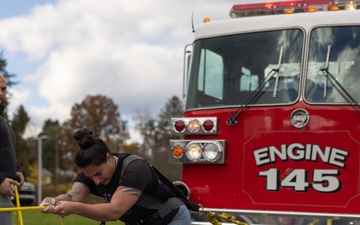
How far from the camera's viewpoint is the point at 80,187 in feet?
14.5

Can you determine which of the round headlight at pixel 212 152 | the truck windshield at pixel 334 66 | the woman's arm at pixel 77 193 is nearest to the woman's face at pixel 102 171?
the woman's arm at pixel 77 193

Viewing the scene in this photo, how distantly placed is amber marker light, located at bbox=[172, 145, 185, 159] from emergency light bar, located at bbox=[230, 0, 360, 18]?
1.58 metres

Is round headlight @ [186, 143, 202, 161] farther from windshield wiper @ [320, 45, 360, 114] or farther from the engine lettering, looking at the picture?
windshield wiper @ [320, 45, 360, 114]

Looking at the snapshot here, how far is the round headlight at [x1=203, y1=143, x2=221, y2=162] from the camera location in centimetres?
656

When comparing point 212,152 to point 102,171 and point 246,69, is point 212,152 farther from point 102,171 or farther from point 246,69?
point 102,171

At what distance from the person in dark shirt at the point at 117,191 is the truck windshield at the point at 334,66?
2474mm

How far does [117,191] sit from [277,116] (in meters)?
2.81

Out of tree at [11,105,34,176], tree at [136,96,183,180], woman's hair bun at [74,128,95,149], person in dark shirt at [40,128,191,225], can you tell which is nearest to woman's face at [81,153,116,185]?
person in dark shirt at [40,128,191,225]

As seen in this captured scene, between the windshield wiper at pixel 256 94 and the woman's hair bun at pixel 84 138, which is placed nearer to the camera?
the woman's hair bun at pixel 84 138

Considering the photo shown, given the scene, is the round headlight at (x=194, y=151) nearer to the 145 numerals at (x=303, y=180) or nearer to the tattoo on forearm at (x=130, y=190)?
the 145 numerals at (x=303, y=180)

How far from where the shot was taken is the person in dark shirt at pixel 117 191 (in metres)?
3.85

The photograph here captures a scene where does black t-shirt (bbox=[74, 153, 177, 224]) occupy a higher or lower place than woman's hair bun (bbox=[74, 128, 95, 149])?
lower

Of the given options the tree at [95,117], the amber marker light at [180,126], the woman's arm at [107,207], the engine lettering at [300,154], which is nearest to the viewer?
the woman's arm at [107,207]

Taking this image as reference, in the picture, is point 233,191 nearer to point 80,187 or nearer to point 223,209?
point 223,209
